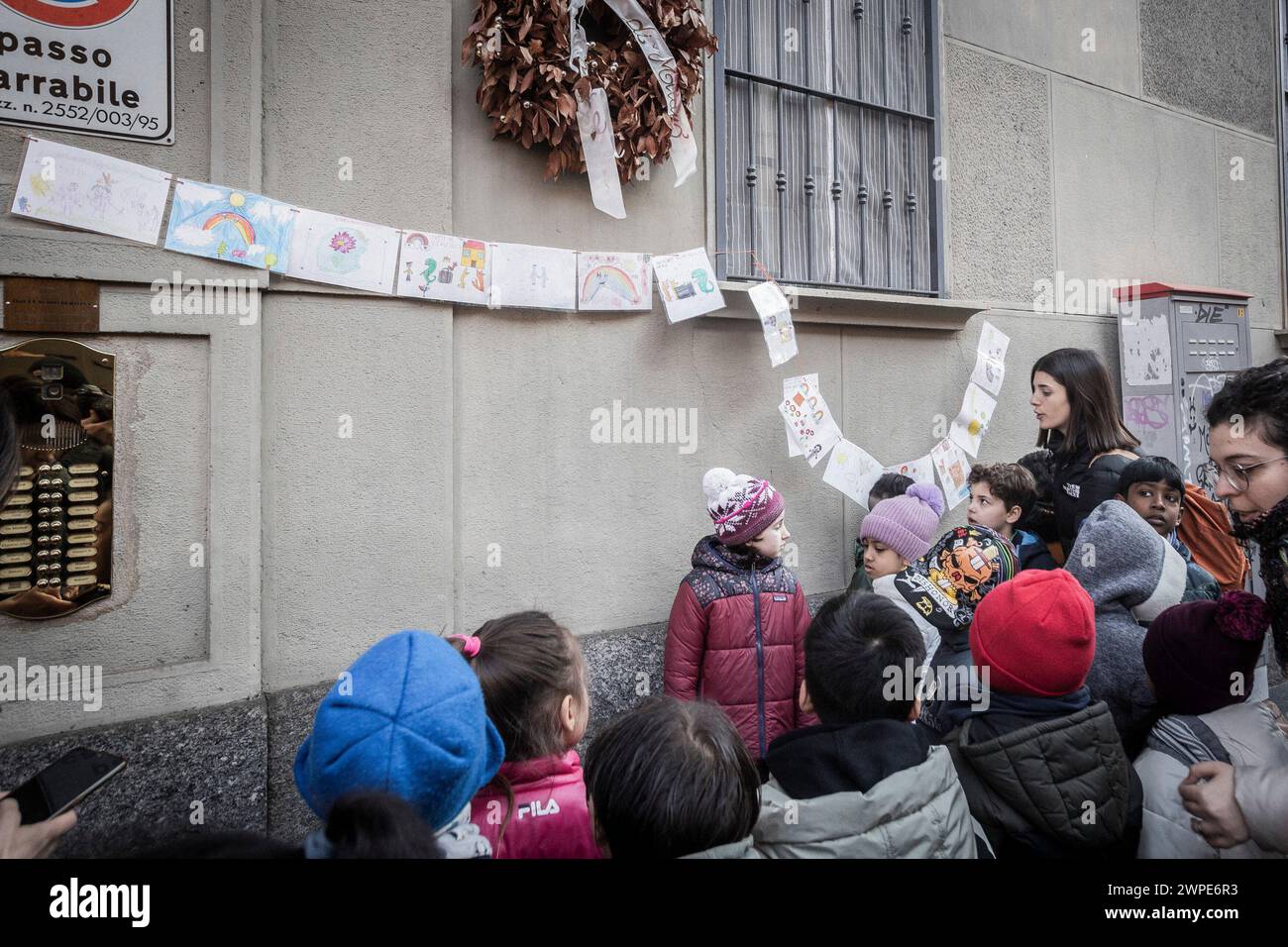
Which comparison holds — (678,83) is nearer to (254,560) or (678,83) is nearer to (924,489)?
(924,489)

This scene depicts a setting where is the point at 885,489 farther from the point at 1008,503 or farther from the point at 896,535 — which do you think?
the point at 896,535

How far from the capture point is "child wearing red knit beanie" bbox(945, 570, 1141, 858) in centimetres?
182

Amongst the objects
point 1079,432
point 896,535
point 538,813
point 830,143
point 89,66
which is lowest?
point 538,813

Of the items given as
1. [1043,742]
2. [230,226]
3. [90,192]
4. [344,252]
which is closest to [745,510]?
[1043,742]

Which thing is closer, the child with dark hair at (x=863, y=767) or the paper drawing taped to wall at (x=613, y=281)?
the child with dark hair at (x=863, y=767)

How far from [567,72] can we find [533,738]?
2559mm

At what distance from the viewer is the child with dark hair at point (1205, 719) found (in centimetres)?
182

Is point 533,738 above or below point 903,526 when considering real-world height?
below

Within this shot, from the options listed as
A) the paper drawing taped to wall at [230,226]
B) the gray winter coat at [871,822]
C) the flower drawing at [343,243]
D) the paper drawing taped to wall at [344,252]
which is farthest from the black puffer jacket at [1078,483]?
the paper drawing taped to wall at [230,226]

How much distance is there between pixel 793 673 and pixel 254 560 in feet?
6.43

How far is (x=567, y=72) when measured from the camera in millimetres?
3186

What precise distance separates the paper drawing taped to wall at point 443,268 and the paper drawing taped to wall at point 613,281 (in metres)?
0.44

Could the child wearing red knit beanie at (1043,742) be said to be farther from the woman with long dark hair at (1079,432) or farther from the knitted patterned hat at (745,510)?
the woman with long dark hair at (1079,432)

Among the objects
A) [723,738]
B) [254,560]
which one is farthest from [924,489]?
[254,560]
